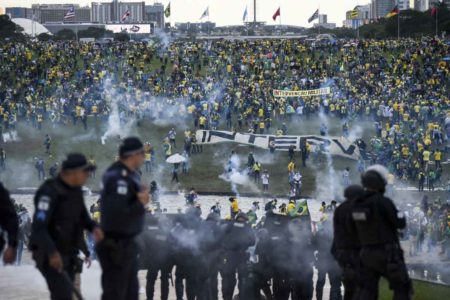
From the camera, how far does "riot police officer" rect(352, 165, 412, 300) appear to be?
9.18 metres

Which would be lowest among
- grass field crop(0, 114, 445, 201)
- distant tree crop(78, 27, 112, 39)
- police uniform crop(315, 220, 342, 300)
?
grass field crop(0, 114, 445, 201)

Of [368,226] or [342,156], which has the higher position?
[368,226]

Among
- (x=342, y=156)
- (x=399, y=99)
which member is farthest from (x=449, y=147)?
(x=399, y=99)

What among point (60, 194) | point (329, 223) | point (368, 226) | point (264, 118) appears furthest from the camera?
point (264, 118)

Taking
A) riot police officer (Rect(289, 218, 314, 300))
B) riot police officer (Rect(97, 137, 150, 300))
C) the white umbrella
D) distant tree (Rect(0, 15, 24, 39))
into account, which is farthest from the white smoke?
distant tree (Rect(0, 15, 24, 39))

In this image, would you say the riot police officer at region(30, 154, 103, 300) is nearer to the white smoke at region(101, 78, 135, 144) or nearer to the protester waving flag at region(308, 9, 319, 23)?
the white smoke at region(101, 78, 135, 144)

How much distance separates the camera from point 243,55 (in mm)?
67375

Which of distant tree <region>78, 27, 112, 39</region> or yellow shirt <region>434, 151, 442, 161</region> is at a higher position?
distant tree <region>78, 27, 112, 39</region>

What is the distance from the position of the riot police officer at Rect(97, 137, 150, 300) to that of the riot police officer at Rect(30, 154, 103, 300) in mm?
151

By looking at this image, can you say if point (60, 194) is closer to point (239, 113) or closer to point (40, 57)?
point (239, 113)

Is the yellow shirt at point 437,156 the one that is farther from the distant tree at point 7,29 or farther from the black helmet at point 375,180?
the distant tree at point 7,29

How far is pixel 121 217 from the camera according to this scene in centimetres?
832

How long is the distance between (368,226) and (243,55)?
58453mm

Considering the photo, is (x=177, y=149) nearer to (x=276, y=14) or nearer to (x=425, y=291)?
(x=425, y=291)
